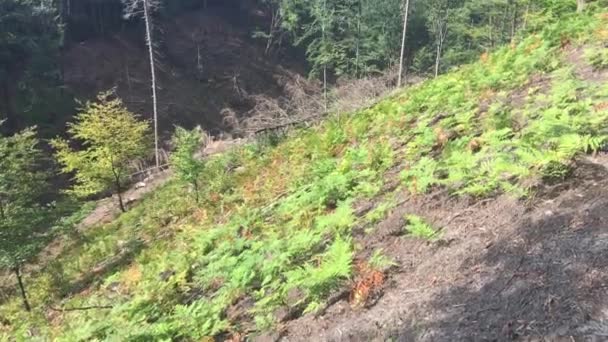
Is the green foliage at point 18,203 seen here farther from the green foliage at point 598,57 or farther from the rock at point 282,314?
the green foliage at point 598,57

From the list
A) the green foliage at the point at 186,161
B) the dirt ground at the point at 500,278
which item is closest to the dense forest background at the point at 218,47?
the green foliage at the point at 186,161

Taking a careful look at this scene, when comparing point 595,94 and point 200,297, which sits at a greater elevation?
point 595,94

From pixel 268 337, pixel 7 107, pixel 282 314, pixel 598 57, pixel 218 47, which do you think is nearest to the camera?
pixel 268 337

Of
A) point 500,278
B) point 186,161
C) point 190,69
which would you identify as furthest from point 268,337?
point 190,69

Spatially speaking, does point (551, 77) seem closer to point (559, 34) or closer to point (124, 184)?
point (559, 34)

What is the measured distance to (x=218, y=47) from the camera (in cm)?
5266

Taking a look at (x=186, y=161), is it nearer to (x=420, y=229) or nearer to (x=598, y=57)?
(x=598, y=57)

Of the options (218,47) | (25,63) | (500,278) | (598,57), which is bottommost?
(218,47)

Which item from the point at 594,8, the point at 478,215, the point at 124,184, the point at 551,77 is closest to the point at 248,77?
the point at 124,184

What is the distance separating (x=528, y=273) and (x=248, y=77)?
155 feet

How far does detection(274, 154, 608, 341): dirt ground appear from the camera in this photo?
370 centimetres

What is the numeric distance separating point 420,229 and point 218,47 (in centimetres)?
4977

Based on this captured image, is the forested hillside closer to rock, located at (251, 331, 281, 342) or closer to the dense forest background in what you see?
rock, located at (251, 331, 281, 342)

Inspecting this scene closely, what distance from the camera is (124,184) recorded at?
26297mm
